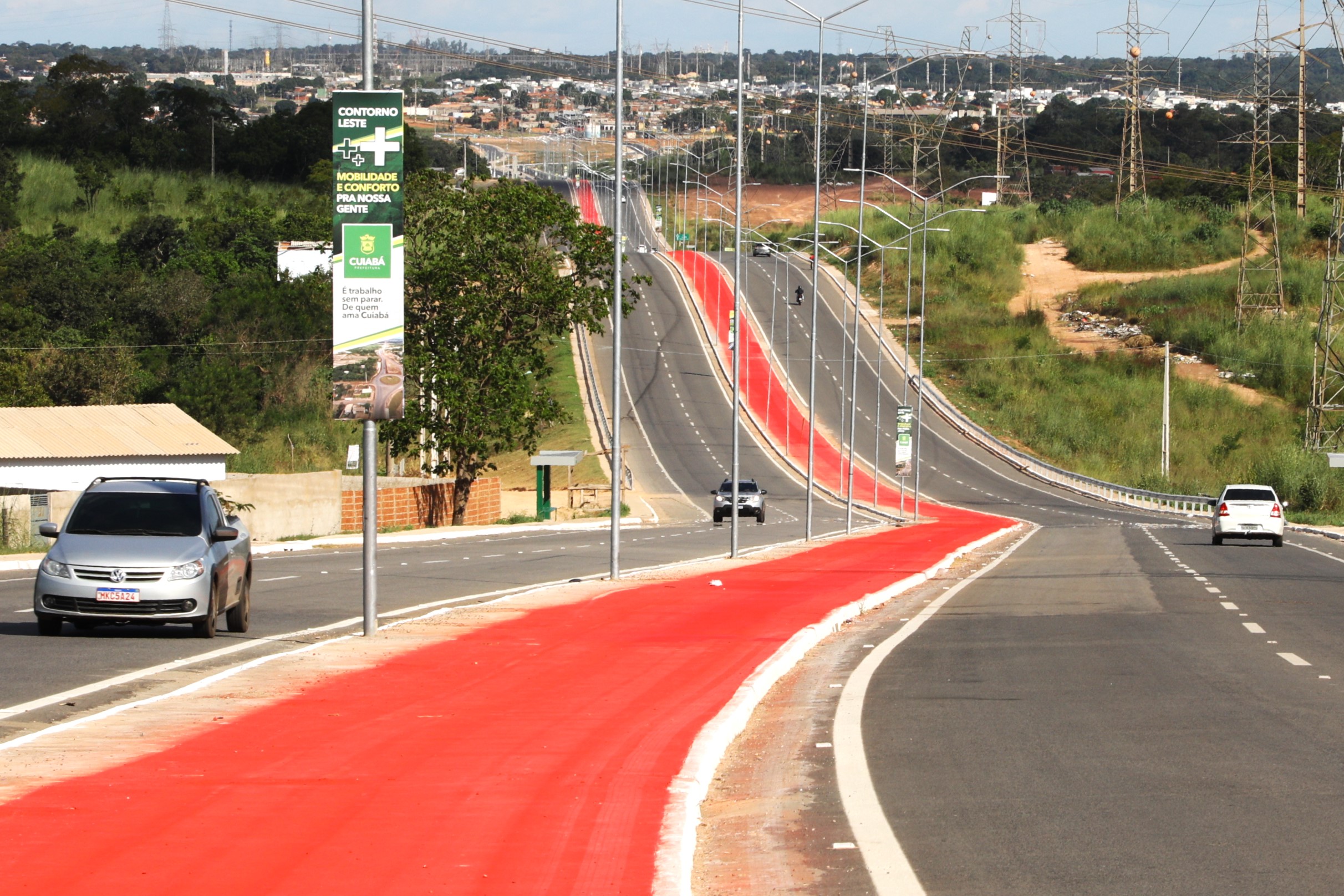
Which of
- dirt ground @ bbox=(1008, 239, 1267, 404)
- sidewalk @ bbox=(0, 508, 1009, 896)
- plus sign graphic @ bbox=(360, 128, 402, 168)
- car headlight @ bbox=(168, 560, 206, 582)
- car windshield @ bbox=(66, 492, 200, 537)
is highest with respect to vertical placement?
dirt ground @ bbox=(1008, 239, 1267, 404)

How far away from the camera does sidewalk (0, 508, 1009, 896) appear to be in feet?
23.8

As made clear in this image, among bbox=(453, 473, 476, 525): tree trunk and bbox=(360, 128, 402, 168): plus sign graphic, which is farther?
bbox=(453, 473, 476, 525): tree trunk

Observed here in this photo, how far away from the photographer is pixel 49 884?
22.6 ft

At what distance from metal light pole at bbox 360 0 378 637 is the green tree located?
39024 mm

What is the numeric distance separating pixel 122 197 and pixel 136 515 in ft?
391

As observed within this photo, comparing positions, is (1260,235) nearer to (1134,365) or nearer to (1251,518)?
(1134,365)

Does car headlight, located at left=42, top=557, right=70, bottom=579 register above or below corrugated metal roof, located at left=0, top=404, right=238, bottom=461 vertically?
below

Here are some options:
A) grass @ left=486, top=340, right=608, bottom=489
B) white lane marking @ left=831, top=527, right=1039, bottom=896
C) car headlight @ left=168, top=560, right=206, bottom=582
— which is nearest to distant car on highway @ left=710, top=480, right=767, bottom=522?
grass @ left=486, top=340, right=608, bottom=489

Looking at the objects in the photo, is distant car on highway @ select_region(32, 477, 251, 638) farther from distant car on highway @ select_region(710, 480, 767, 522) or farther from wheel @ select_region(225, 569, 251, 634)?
Result: distant car on highway @ select_region(710, 480, 767, 522)

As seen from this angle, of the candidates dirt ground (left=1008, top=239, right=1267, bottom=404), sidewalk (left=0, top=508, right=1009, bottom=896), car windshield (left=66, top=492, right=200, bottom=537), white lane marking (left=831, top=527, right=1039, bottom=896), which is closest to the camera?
sidewalk (left=0, top=508, right=1009, bottom=896)

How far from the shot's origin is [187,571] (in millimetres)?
17188

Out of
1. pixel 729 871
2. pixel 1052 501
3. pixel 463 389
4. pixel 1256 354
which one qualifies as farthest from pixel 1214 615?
pixel 1256 354

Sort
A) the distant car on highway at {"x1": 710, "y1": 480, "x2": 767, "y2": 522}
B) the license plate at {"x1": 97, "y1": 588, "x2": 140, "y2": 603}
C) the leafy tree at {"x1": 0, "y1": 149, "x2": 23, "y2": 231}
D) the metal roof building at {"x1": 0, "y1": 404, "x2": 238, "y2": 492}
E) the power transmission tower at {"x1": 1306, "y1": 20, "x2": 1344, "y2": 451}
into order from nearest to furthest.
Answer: the license plate at {"x1": 97, "y1": 588, "x2": 140, "y2": 603}, the metal roof building at {"x1": 0, "y1": 404, "x2": 238, "y2": 492}, the distant car on highway at {"x1": 710, "y1": 480, "x2": 767, "y2": 522}, the power transmission tower at {"x1": 1306, "y1": 20, "x2": 1344, "y2": 451}, the leafy tree at {"x1": 0, "y1": 149, "x2": 23, "y2": 231}

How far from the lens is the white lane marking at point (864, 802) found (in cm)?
739
